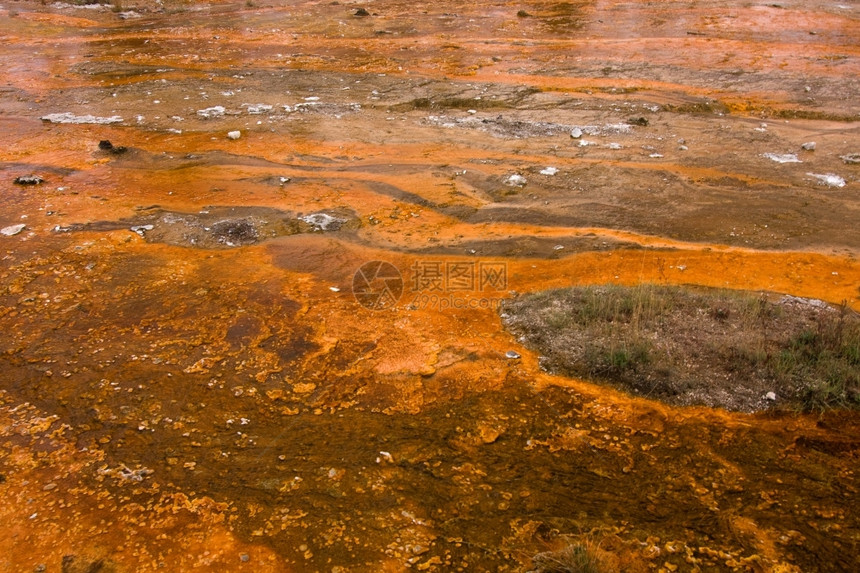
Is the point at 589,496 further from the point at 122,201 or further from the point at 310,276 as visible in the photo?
the point at 122,201

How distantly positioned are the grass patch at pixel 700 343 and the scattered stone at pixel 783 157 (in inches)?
118

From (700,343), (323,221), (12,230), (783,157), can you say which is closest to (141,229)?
(12,230)

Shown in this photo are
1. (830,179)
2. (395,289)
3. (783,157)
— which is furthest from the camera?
(783,157)

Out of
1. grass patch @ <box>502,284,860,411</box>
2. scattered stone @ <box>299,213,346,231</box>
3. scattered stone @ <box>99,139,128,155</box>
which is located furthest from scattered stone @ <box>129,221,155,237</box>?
grass patch @ <box>502,284,860,411</box>

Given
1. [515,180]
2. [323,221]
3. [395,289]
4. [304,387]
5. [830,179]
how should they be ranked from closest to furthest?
[304,387] < [395,289] < [323,221] < [830,179] < [515,180]

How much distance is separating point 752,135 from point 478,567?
6874mm

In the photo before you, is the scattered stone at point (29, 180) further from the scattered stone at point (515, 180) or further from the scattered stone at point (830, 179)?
the scattered stone at point (830, 179)

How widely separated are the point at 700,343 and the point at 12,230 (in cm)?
619

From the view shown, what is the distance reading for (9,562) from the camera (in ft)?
9.12

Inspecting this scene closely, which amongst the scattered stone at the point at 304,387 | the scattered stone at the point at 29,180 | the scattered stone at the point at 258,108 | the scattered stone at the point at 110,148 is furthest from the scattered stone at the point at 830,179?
the scattered stone at the point at 29,180

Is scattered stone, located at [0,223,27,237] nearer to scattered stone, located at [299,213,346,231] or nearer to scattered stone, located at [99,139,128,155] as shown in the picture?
scattered stone, located at [99,139,128,155]

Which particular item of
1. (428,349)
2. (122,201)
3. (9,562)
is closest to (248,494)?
(9,562)

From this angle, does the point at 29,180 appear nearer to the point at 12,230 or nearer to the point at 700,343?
the point at 12,230

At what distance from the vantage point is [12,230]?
5.82 meters
